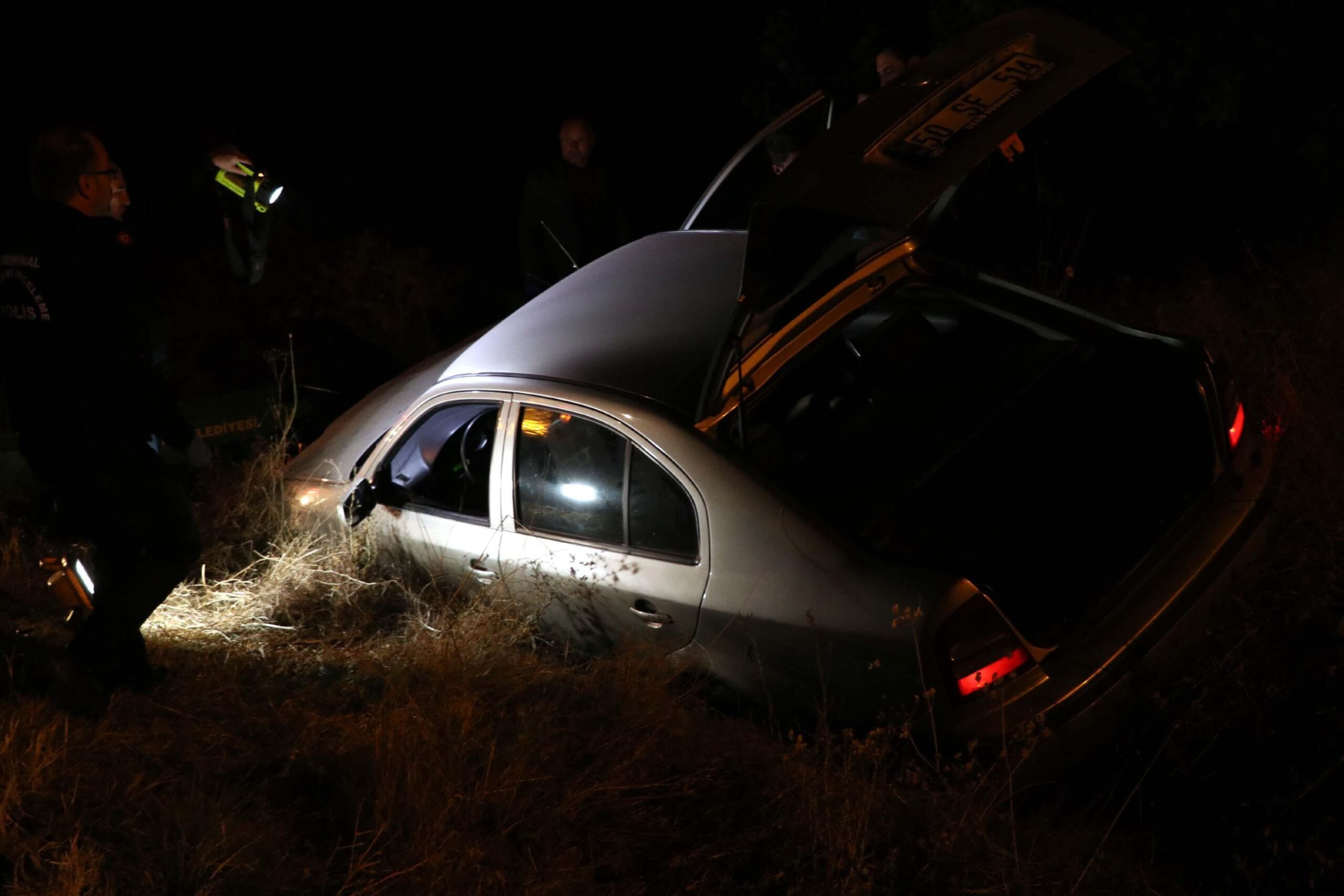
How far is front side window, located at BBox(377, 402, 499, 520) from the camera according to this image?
14.0 ft

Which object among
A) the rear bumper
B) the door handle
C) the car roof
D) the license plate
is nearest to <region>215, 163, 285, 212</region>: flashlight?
the car roof

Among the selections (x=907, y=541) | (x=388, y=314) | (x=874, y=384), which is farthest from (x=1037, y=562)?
(x=388, y=314)

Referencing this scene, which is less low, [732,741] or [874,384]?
[874,384]

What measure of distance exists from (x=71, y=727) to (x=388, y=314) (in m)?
6.07

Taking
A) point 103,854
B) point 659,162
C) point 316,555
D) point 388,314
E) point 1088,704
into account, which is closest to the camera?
point 103,854

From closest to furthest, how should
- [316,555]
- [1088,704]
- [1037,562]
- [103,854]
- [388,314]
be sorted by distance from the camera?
[103,854]
[1088,704]
[1037,562]
[316,555]
[388,314]

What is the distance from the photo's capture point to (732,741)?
331 cm

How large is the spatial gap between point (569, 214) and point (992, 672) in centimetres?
417

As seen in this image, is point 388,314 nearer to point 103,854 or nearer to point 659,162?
point 659,162

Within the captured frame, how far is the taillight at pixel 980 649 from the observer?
3.10 metres

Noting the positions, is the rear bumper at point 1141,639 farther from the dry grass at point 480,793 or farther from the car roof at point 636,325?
the car roof at point 636,325

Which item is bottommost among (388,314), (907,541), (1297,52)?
(388,314)

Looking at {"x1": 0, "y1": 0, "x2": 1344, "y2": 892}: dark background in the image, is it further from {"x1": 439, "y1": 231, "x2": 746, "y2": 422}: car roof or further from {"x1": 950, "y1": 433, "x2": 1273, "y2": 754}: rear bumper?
{"x1": 439, "y1": 231, "x2": 746, "y2": 422}: car roof

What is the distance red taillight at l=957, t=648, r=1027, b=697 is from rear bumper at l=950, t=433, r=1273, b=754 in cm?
3
